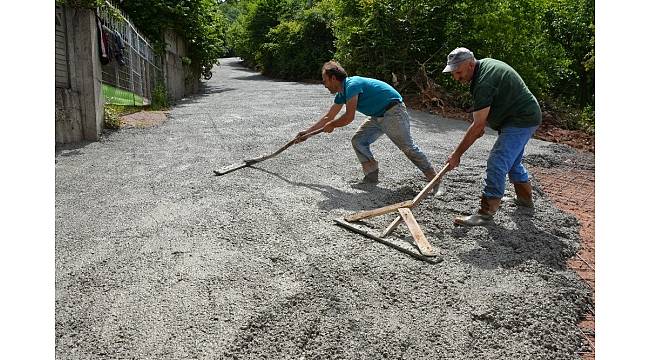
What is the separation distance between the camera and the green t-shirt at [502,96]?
402 cm

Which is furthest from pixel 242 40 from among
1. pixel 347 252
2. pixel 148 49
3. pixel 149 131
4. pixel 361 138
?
pixel 347 252

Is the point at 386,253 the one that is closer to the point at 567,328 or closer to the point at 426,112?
the point at 567,328

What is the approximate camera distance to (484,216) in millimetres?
4234

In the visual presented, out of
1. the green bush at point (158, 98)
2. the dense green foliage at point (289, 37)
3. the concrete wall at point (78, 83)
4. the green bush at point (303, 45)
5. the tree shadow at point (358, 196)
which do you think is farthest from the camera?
the dense green foliage at point (289, 37)

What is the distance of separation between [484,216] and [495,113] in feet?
2.78

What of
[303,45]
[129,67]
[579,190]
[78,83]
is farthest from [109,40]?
[303,45]

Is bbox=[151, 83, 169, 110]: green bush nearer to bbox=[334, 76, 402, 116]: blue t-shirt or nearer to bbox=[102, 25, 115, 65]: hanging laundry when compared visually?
bbox=[102, 25, 115, 65]: hanging laundry

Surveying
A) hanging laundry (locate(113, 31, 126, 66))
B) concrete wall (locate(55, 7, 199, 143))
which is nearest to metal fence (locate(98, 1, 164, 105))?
hanging laundry (locate(113, 31, 126, 66))

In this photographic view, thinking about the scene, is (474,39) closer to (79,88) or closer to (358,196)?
(358,196)

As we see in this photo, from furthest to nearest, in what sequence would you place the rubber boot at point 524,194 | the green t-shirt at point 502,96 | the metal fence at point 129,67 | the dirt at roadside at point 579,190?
1. the metal fence at point 129,67
2. the rubber boot at point 524,194
3. the green t-shirt at point 502,96
4. the dirt at roadside at point 579,190

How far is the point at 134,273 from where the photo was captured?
3.29 m

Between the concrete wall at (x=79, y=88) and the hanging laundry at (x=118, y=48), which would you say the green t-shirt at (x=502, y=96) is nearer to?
the concrete wall at (x=79, y=88)

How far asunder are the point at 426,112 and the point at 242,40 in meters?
20.7

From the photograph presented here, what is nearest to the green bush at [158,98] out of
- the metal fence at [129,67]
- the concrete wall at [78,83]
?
the metal fence at [129,67]
